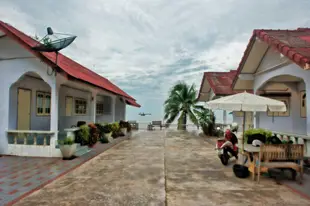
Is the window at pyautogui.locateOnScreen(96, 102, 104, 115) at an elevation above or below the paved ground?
above

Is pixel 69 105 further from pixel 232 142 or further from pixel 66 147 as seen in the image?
pixel 232 142

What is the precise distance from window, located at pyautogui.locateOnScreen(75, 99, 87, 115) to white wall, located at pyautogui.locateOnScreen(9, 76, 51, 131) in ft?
8.01

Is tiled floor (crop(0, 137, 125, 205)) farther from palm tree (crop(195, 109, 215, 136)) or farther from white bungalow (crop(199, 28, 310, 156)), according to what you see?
palm tree (crop(195, 109, 215, 136))

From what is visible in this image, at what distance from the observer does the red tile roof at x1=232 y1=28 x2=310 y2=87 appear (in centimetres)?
552

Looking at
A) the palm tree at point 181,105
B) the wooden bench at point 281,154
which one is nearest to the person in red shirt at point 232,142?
the wooden bench at point 281,154

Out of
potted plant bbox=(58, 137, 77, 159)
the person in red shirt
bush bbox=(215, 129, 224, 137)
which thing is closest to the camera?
the person in red shirt

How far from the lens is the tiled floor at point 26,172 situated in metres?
4.56

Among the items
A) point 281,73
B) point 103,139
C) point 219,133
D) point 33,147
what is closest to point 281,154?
point 281,73

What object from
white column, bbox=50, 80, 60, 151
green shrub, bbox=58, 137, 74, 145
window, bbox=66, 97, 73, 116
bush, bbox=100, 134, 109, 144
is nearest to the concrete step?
green shrub, bbox=58, 137, 74, 145

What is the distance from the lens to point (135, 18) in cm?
1216

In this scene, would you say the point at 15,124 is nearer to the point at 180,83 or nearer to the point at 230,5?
the point at 230,5

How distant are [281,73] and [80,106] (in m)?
11.5

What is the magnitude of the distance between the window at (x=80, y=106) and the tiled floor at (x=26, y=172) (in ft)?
18.6

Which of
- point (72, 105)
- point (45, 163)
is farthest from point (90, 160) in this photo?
point (72, 105)
